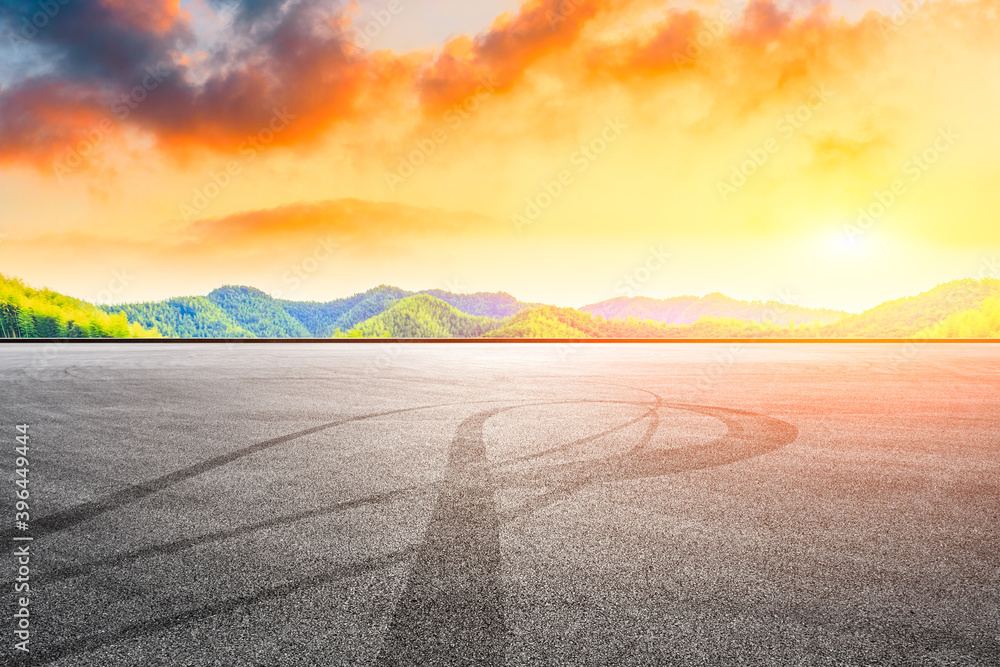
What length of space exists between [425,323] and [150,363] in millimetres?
74938

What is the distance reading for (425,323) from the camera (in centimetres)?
9306

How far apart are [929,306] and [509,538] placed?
311ft

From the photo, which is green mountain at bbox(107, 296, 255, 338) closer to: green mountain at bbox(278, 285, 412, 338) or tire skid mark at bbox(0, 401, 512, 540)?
green mountain at bbox(278, 285, 412, 338)

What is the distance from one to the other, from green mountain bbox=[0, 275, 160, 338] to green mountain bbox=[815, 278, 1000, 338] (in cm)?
8603

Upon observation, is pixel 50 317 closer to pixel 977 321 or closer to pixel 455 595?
pixel 455 595

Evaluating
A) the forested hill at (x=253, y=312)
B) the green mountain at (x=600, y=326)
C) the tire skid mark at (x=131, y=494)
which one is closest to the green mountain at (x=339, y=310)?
the forested hill at (x=253, y=312)

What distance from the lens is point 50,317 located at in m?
78.6

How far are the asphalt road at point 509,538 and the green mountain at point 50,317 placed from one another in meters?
69.4

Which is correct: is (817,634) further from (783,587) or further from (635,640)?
(635,640)

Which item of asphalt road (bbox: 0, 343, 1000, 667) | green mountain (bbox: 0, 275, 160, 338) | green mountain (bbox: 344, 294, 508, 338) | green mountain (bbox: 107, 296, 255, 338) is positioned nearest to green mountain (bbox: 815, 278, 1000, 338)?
green mountain (bbox: 344, 294, 508, 338)

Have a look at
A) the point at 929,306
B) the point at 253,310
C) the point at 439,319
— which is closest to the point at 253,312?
the point at 253,310

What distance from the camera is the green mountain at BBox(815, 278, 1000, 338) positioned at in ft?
233

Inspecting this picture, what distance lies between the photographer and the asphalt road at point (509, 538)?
8.12 feet

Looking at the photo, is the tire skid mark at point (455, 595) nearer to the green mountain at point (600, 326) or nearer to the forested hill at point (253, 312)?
the green mountain at point (600, 326)
